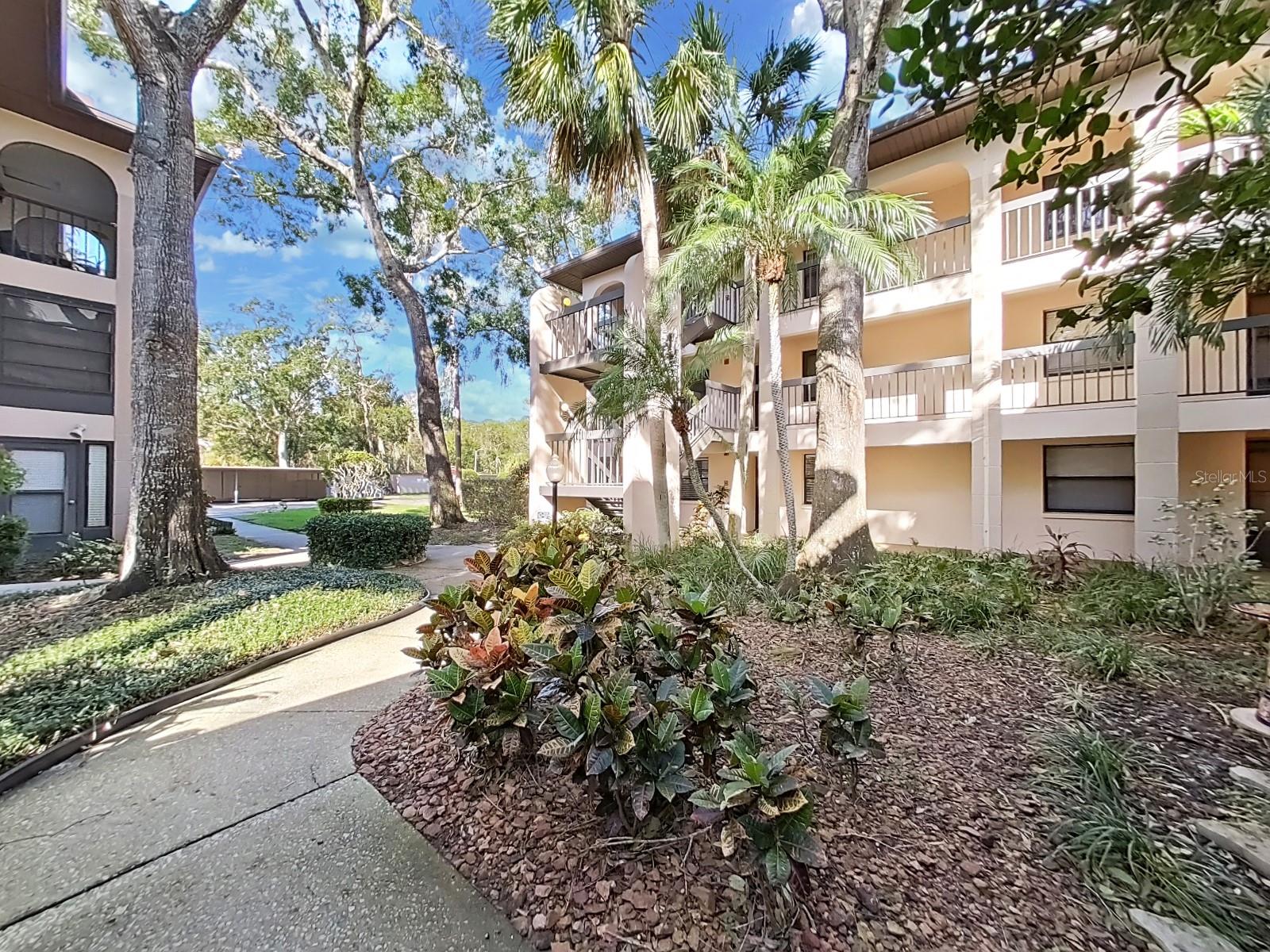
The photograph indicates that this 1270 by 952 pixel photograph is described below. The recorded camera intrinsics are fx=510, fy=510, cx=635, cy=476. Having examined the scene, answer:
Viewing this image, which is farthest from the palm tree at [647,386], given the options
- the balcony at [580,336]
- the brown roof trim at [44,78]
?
the brown roof trim at [44,78]

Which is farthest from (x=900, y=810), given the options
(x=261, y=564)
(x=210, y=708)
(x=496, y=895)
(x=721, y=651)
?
(x=261, y=564)

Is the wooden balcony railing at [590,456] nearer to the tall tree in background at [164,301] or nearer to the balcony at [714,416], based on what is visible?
the balcony at [714,416]

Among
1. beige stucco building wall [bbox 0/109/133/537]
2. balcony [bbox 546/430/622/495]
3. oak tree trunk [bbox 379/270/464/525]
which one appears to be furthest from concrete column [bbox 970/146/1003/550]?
beige stucco building wall [bbox 0/109/133/537]

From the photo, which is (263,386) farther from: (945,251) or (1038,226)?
(1038,226)

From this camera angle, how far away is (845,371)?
643 cm

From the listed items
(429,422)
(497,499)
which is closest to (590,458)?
(429,422)

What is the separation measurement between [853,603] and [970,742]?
1838 millimetres

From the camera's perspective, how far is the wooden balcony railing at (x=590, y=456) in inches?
439

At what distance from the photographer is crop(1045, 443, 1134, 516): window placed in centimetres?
855

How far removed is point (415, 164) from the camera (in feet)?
50.7

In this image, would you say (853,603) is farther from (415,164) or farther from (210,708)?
(415,164)

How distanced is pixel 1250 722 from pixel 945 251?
9013 mm

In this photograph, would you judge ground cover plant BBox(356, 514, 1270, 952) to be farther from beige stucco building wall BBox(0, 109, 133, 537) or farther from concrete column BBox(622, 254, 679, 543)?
beige stucco building wall BBox(0, 109, 133, 537)

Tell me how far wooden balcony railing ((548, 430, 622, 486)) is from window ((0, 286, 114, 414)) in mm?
8956
